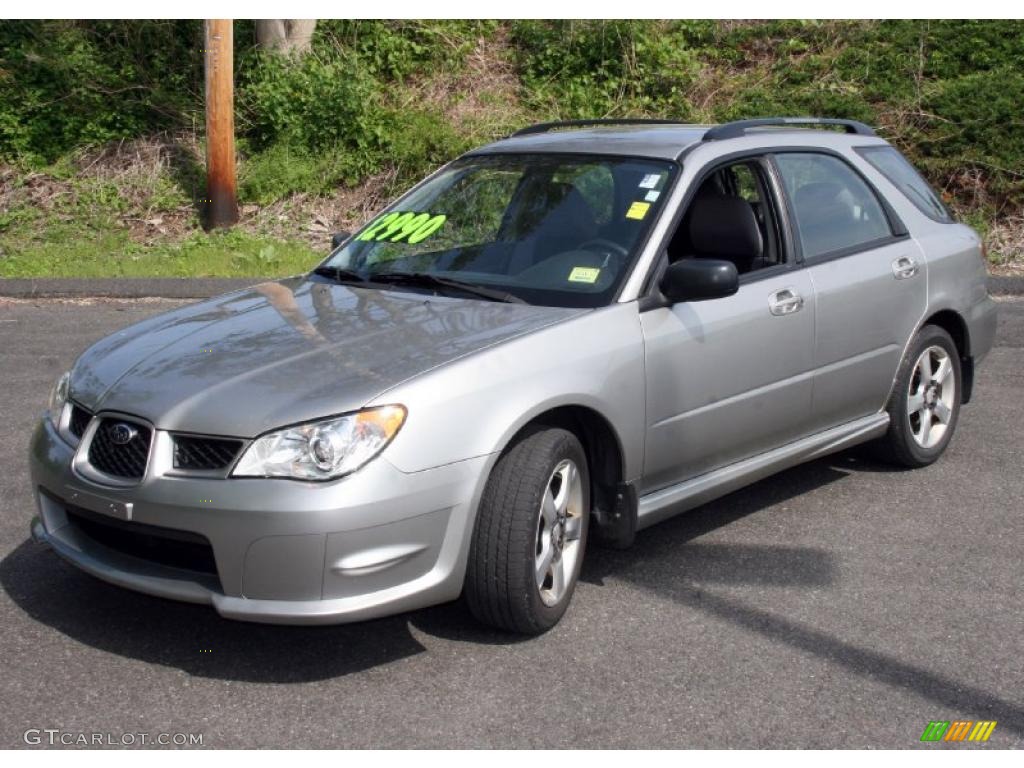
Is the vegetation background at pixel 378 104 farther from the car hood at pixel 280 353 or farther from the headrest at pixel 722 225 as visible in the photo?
the car hood at pixel 280 353

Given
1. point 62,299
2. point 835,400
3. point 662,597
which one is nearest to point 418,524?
point 662,597

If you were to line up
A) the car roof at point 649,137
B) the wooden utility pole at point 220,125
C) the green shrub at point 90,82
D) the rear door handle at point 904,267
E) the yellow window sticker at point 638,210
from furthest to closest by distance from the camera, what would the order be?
1. the green shrub at point 90,82
2. the wooden utility pole at point 220,125
3. the rear door handle at point 904,267
4. the car roof at point 649,137
5. the yellow window sticker at point 638,210

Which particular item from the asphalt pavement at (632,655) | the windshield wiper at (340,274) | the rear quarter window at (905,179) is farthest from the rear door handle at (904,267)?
the windshield wiper at (340,274)

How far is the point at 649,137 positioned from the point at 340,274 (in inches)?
56.6

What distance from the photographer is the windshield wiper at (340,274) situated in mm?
5512

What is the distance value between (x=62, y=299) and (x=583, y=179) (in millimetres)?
7574

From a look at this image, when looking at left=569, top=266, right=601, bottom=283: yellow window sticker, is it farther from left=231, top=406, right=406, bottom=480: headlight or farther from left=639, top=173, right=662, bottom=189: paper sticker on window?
left=231, top=406, right=406, bottom=480: headlight

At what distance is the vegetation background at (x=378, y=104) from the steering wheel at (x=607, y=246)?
8111mm

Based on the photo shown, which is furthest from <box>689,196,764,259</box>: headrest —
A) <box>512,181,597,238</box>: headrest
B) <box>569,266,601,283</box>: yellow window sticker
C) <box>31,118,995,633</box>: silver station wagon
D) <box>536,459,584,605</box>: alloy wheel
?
<box>536,459,584,605</box>: alloy wheel

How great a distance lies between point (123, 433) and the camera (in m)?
4.23

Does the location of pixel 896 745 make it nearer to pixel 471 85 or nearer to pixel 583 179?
pixel 583 179

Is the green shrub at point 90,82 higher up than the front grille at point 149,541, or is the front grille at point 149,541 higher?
the green shrub at point 90,82

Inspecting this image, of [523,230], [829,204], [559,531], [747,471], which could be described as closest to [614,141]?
[523,230]

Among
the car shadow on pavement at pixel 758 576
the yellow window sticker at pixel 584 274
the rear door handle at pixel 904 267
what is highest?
the yellow window sticker at pixel 584 274
